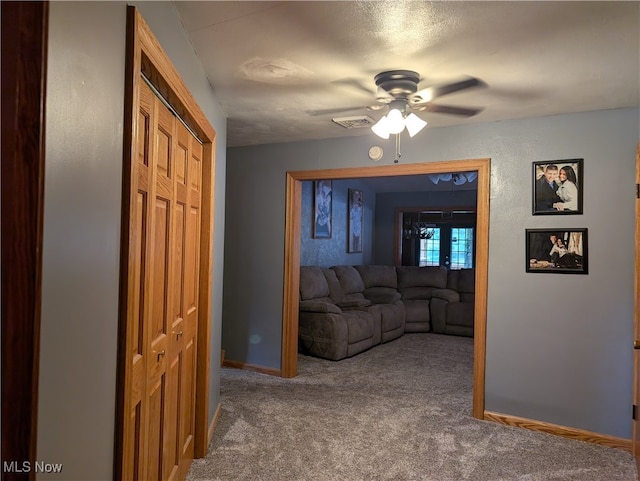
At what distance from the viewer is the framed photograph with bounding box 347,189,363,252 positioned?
299 inches

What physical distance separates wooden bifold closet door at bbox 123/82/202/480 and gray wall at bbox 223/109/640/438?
6.80ft

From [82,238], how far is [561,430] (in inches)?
130

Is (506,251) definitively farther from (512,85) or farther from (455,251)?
(455,251)

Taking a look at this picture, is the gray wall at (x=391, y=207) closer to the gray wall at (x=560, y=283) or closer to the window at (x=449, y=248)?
the window at (x=449, y=248)

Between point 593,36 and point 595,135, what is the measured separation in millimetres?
1275

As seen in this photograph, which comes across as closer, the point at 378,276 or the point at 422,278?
the point at 378,276

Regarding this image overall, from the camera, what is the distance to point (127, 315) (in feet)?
4.08

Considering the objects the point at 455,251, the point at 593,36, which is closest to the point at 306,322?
the point at 593,36

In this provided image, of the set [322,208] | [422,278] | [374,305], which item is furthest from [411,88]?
[422,278]

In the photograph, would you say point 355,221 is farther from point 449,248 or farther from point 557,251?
point 557,251

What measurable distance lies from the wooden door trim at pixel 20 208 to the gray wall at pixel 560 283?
311cm

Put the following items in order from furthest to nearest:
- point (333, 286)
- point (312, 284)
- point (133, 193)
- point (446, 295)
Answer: point (446, 295) → point (333, 286) → point (312, 284) → point (133, 193)

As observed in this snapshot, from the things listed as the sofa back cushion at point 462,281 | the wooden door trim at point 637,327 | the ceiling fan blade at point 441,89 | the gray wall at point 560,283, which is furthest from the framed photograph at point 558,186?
the sofa back cushion at point 462,281

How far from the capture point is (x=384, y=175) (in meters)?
3.81
